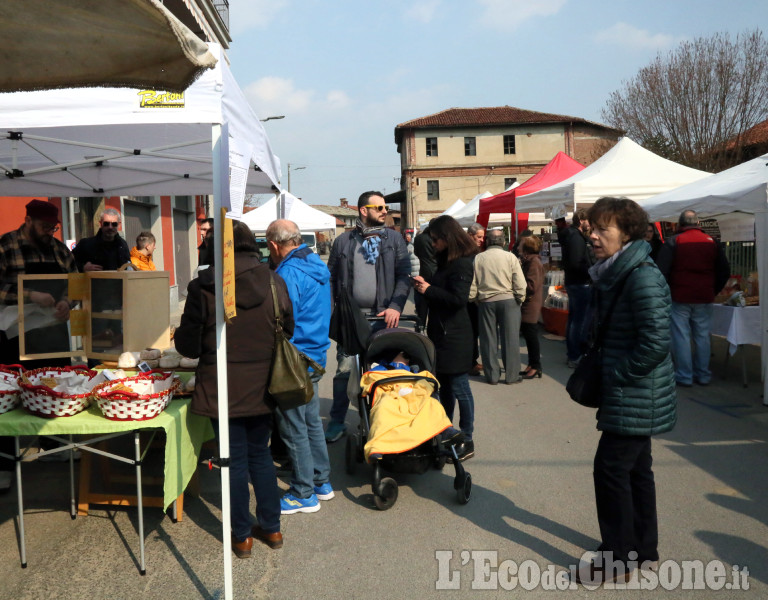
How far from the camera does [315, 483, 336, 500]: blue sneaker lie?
15.1ft

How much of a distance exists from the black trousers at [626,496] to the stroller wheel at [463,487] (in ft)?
3.67

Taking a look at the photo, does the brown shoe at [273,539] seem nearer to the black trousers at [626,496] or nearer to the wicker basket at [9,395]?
the wicker basket at [9,395]

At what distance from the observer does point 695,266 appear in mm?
7773

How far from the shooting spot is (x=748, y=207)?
6.89 m

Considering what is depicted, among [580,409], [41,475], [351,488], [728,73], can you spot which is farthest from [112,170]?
[728,73]

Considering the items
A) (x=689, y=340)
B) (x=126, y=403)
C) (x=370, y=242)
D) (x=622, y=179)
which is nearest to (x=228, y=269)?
(x=126, y=403)

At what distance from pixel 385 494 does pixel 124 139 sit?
3.31 meters

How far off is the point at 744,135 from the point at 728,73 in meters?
2.19

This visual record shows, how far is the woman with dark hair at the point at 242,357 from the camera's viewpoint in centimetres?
350

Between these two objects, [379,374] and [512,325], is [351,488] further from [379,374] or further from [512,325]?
[512,325]

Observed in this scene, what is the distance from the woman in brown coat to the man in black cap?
18.4ft

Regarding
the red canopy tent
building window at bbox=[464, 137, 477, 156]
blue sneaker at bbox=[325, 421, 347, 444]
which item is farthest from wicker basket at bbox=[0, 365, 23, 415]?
building window at bbox=[464, 137, 477, 156]

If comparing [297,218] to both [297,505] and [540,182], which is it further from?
[297,505]

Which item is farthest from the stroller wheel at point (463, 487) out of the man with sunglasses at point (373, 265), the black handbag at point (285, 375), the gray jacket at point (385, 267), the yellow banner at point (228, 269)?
the yellow banner at point (228, 269)
